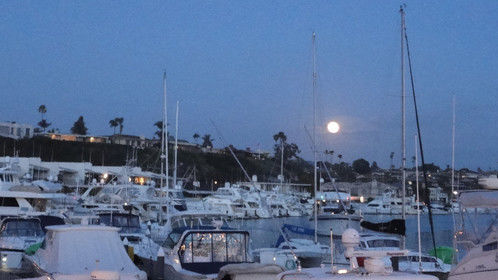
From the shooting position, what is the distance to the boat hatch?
14945 mm

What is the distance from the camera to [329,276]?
22.7 ft

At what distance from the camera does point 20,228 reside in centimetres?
2148

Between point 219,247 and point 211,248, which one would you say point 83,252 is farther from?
point 219,247

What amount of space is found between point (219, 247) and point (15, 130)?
341 feet

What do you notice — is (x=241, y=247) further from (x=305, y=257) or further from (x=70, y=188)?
(x=70, y=188)

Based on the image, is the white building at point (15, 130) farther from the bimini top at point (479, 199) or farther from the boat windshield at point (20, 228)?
the bimini top at point (479, 199)

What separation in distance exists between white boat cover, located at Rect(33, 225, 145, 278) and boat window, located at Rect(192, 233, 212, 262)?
5.85 ft

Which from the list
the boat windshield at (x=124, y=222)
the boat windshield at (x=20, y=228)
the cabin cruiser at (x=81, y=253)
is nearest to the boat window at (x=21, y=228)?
the boat windshield at (x=20, y=228)

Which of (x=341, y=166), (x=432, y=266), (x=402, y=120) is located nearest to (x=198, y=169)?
(x=341, y=166)

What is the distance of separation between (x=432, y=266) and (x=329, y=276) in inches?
558

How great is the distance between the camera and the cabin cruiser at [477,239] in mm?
10061

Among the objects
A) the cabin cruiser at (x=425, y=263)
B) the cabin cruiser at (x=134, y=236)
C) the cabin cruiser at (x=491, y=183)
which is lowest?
the cabin cruiser at (x=425, y=263)

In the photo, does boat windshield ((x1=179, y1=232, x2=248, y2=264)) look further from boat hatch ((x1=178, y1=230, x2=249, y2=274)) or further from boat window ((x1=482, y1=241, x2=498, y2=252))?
boat window ((x1=482, y1=241, x2=498, y2=252))

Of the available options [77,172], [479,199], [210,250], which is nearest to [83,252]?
[210,250]
